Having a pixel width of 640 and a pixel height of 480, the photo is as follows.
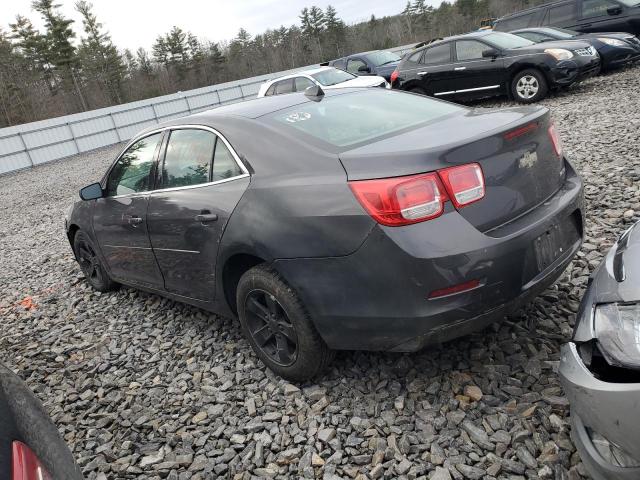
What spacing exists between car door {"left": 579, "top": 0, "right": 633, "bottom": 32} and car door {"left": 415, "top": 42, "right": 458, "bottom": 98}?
16.0ft

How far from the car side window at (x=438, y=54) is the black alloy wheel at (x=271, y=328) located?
9.61m

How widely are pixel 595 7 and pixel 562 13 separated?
782 millimetres

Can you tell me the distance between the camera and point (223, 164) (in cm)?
292

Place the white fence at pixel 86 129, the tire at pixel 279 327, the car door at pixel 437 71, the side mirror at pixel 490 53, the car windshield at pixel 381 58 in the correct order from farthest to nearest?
the white fence at pixel 86 129 → the car windshield at pixel 381 58 → the car door at pixel 437 71 → the side mirror at pixel 490 53 → the tire at pixel 279 327

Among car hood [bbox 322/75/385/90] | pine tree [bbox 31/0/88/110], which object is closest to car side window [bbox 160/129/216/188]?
car hood [bbox 322/75/385/90]

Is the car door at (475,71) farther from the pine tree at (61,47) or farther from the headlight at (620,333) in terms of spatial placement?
the pine tree at (61,47)

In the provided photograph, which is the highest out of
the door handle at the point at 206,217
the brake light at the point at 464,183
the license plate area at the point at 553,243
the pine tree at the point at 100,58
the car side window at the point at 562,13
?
the pine tree at the point at 100,58

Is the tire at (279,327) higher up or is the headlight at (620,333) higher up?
the headlight at (620,333)

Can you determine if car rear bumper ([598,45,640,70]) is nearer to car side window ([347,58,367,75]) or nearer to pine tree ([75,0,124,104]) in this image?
car side window ([347,58,367,75])

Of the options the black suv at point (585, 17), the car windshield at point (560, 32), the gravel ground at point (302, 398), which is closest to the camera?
the gravel ground at point (302, 398)

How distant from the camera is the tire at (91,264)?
476 cm

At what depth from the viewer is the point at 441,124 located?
106 inches

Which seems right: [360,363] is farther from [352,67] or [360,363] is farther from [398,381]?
[352,67]

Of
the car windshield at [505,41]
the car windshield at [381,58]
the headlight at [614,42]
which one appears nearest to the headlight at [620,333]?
the car windshield at [505,41]
